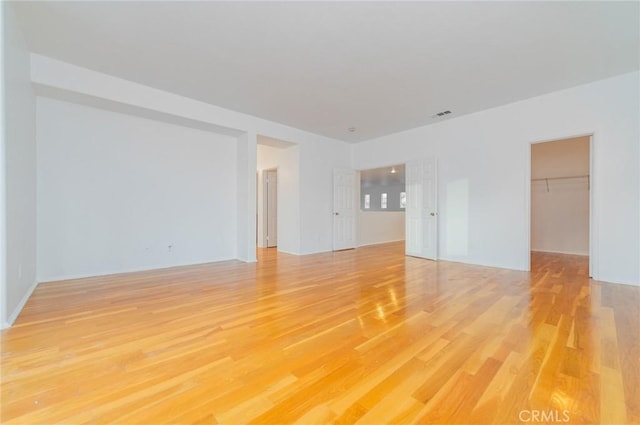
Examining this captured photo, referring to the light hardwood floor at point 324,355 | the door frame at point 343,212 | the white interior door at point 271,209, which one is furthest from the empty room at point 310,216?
the white interior door at point 271,209

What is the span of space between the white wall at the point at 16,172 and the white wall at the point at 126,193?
371 mm

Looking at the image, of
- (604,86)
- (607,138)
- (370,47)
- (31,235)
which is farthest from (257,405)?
(604,86)

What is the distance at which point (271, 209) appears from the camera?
7430 mm

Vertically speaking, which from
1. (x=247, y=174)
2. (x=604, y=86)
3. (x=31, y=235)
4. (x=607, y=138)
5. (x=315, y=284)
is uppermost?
(x=604, y=86)

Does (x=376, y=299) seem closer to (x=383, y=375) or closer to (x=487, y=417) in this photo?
(x=383, y=375)

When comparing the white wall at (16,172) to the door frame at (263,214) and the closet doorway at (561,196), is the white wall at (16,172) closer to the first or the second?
→ the door frame at (263,214)

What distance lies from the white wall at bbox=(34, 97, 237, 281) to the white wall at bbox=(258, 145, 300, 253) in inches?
52.8

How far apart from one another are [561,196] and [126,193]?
29.4 feet

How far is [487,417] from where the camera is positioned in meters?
1.25

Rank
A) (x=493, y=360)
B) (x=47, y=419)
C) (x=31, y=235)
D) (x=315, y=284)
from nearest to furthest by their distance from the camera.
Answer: (x=47, y=419)
(x=493, y=360)
(x=31, y=235)
(x=315, y=284)

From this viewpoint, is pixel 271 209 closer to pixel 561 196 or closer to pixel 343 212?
pixel 343 212

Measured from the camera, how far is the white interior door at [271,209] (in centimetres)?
738

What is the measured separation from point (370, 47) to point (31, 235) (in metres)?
4.64

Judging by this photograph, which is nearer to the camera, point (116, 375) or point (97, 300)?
point (116, 375)
